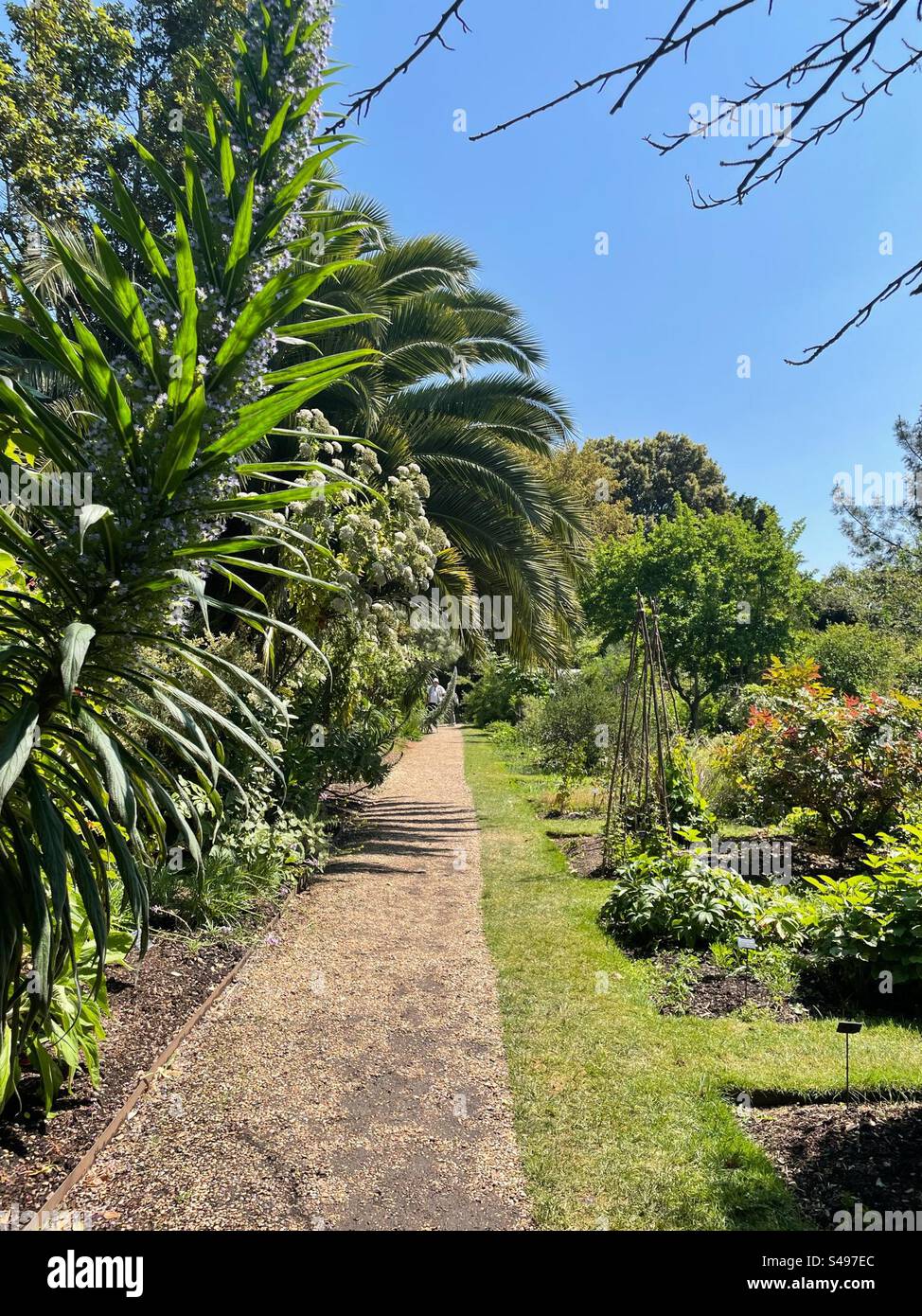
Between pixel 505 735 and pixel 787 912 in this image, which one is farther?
pixel 505 735

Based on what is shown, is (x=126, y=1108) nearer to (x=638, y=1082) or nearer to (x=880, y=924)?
(x=638, y=1082)

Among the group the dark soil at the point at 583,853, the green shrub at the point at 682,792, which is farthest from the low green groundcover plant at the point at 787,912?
the green shrub at the point at 682,792

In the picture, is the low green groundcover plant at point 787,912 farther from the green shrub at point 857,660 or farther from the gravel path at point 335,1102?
the green shrub at point 857,660

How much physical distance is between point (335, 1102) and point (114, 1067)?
0.99m

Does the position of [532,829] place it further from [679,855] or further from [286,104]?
[286,104]

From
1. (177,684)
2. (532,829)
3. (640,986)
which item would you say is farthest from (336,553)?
(177,684)

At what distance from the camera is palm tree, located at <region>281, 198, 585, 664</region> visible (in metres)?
9.54

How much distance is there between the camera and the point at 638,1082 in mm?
3623

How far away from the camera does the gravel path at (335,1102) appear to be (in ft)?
9.18

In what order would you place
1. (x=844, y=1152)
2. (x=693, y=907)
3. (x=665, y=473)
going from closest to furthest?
(x=844, y=1152), (x=693, y=907), (x=665, y=473)

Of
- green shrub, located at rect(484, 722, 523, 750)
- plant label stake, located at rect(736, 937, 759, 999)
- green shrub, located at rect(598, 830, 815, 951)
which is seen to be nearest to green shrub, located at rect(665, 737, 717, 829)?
green shrub, located at rect(598, 830, 815, 951)

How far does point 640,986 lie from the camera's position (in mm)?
4793

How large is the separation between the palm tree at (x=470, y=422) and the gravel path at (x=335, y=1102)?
5.55 m

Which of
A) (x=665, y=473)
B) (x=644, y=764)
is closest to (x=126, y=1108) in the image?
(x=644, y=764)
